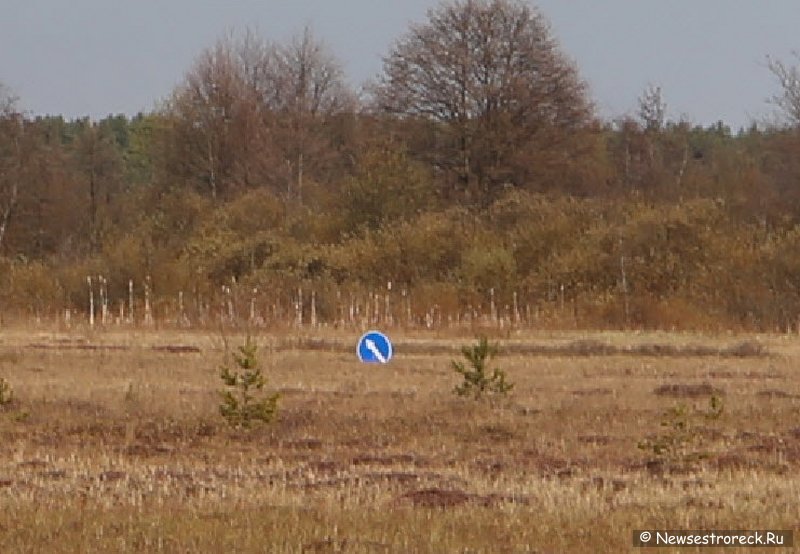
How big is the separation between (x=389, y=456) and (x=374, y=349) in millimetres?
11007

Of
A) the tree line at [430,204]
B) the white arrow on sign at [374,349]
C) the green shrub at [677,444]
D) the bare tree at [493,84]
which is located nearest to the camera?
the green shrub at [677,444]

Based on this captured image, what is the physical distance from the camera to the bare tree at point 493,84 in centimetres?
5103

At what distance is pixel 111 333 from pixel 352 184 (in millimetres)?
18151

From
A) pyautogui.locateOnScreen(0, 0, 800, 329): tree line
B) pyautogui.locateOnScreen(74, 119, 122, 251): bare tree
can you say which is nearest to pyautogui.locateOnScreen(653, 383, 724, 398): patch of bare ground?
pyautogui.locateOnScreen(0, 0, 800, 329): tree line

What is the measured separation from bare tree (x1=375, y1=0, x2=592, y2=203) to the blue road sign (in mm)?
27480

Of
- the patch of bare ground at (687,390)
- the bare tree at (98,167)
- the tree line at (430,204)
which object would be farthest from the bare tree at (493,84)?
the patch of bare ground at (687,390)

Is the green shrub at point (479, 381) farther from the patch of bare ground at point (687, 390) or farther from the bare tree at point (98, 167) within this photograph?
the bare tree at point (98, 167)

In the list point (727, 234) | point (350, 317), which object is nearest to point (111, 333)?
point (350, 317)

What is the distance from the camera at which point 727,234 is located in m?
43.5

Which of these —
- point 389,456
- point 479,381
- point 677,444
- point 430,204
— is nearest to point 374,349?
point 479,381

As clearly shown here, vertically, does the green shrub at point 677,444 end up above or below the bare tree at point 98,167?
below

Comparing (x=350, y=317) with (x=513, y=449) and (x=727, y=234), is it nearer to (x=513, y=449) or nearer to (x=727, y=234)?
(x=727, y=234)

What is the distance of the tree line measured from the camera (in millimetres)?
40875

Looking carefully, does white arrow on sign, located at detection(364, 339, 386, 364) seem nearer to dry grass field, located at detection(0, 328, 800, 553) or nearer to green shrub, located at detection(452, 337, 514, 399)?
dry grass field, located at detection(0, 328, 800, 553)
